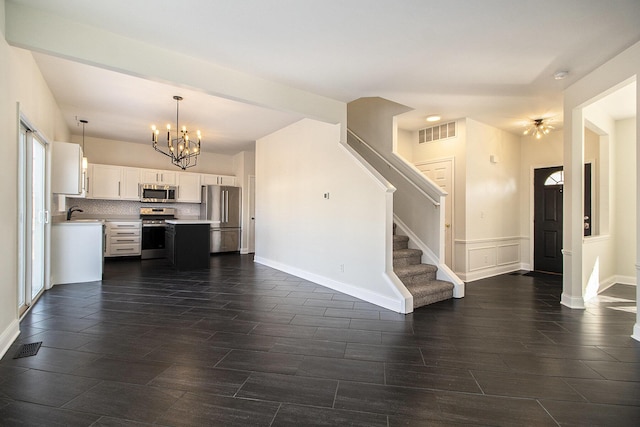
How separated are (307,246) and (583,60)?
13.8ft

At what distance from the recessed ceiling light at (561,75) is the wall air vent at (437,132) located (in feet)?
6.26

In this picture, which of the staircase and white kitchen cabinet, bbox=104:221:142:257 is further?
white kitchen cabinet, bbox=104:221:142:257

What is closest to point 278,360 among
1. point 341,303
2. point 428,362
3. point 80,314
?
point 428,362

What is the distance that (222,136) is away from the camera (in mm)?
6719

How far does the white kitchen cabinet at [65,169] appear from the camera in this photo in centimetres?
450

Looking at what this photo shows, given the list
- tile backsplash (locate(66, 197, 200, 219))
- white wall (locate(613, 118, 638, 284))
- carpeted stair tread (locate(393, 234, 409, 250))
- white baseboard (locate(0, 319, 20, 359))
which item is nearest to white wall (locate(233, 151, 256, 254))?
tile backsplash (locate(66, 197, 200, 219))

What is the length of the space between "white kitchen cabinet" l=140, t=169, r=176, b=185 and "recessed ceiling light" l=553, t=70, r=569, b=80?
7.67 meters

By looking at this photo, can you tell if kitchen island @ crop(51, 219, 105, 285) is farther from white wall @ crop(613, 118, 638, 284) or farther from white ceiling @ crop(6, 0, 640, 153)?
white wall @ crop(613, 118, 638, 284)

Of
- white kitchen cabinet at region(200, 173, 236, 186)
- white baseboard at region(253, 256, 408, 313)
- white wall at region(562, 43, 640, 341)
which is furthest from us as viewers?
white kitchen cabinet at region(200, 173, 236, 186)

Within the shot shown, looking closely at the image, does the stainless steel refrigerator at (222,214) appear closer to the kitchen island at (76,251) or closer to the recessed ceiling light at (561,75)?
the kitchen island at (76,251)

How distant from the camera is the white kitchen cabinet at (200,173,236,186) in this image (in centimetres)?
816

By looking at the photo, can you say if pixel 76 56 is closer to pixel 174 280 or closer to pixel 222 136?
pixel 174 280

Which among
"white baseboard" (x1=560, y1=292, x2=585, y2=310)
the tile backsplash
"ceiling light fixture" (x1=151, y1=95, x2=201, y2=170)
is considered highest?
"ceiling light fixture" (x1=151, y1=95, x2=201, y2=170)

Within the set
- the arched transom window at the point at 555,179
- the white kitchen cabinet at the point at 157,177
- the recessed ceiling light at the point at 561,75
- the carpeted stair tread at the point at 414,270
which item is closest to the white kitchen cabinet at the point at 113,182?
the white kitchen cabinet at the point at 157,177
